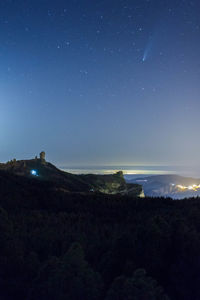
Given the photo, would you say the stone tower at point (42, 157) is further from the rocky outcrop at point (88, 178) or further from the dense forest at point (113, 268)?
the dense forest at point (113, 268)

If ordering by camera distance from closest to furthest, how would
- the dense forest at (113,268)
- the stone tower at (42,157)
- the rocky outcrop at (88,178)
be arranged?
1. the dense forest at (113,268)
2. the rocky outcrop at (88,178)
3. the stone tower at (42,157)

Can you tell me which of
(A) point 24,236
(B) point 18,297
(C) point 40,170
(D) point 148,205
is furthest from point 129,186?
(B) point 18,297

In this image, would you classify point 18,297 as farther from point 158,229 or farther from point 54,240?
point 54,240

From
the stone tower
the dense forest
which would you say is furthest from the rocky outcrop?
the dense forest

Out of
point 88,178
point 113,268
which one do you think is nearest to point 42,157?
point 88,178

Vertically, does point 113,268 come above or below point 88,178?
above

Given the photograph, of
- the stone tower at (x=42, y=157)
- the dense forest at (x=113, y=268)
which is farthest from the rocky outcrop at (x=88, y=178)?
the dense forest at (x=113, y=268)

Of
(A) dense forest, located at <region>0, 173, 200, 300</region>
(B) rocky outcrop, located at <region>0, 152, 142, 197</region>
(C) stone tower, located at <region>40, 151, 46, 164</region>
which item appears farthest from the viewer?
(C) stone tower, located at <region>40, 151, 46, 164</region>

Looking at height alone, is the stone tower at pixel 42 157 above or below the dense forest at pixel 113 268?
above

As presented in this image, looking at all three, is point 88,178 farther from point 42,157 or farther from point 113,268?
point 113,268

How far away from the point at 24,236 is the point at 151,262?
8.68 meters

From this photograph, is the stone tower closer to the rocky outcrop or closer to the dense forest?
the rocky outcrop

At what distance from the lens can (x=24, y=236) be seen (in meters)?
14.1

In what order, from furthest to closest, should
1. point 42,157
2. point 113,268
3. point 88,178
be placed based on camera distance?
point 42,157 → point 88,178 → point 113,268
